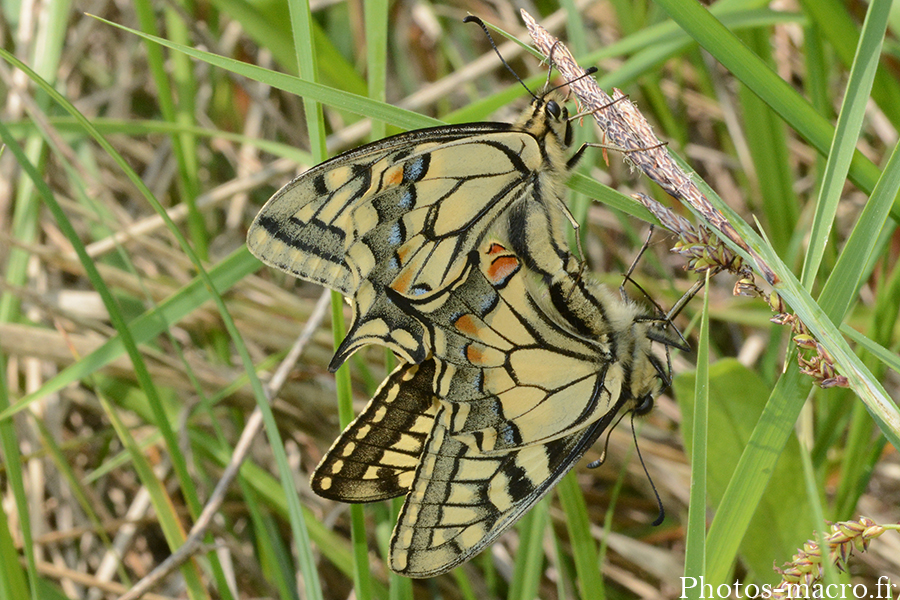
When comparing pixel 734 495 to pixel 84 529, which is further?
pixel 84 529

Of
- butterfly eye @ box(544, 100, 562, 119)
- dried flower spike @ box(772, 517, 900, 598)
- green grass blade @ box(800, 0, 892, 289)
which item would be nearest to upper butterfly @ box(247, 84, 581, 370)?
butterfly eye @ box(544, 100, 562, 119)

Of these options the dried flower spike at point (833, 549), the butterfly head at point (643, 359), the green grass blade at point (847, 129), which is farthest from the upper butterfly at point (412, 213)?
the dried flower spike at point (833, 549)

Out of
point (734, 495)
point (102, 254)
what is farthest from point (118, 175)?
point (734, 495)

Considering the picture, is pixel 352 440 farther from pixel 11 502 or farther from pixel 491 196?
pixel 11 502

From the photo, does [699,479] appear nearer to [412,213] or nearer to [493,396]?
[493,396]

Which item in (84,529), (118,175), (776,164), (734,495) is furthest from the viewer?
(118,175)
